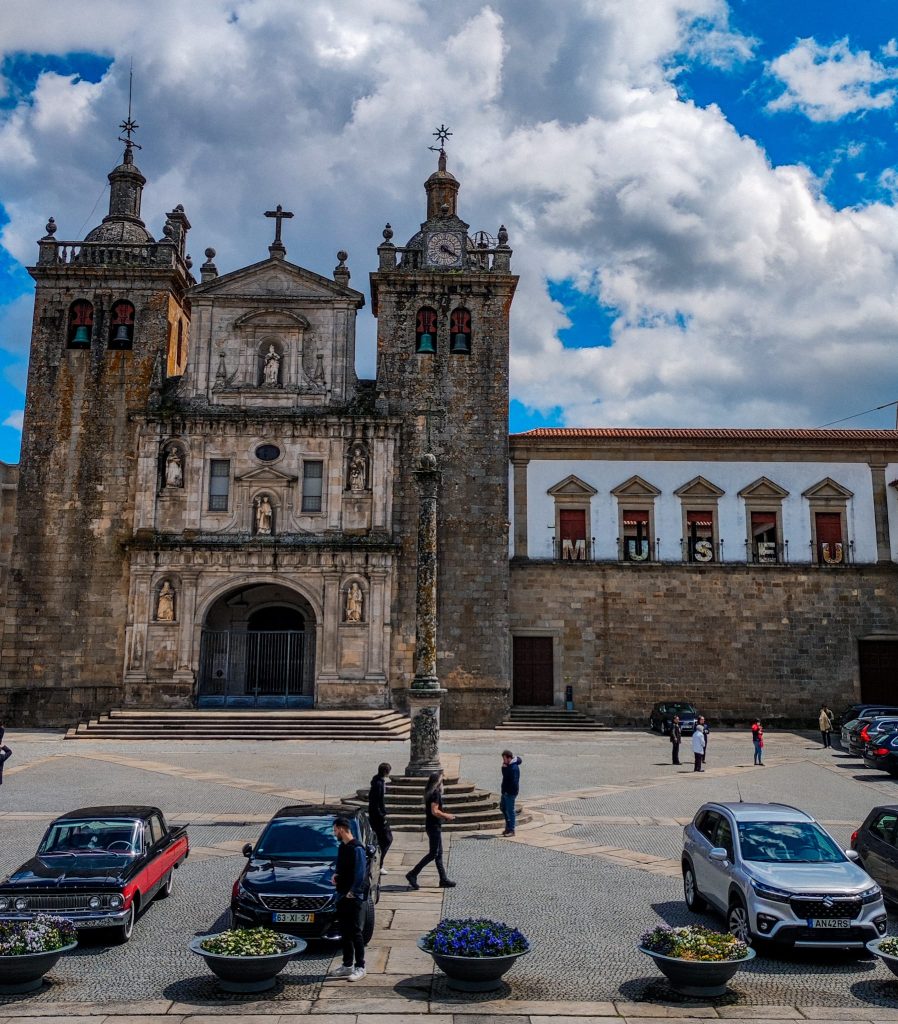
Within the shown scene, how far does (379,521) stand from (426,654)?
16163 mm

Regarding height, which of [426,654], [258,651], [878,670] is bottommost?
[878,670]

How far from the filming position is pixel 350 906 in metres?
10.1

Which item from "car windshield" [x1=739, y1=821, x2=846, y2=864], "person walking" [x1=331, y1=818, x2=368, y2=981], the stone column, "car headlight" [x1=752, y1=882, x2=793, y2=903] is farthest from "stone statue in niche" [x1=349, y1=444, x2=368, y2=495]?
"car headlight" [x1=752, y1=882, x2=793, y2=903]

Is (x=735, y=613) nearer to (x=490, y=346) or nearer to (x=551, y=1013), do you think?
(x=490, y=346)

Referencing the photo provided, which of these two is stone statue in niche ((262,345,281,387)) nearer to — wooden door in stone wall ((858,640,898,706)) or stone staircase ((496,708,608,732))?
stone staircase ((496,708,608,732))

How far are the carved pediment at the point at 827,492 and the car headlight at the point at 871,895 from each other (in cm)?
3051

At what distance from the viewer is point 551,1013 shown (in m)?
9.05

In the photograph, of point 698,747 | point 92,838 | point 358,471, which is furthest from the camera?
point 358,471

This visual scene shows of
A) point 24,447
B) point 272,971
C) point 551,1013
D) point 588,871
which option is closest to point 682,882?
point 588,871

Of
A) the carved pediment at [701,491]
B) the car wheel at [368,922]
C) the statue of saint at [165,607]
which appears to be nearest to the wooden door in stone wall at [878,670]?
the carved pediment at [701,491]

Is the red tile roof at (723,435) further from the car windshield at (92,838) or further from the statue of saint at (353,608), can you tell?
the car windshield at (92,838)

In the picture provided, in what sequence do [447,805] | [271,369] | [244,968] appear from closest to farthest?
[244,968] < [447,805] < [271,369]

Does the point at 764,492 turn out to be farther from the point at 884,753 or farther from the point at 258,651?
the point at 258,651

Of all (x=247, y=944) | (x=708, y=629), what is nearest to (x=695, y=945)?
(x=247, y=944)
